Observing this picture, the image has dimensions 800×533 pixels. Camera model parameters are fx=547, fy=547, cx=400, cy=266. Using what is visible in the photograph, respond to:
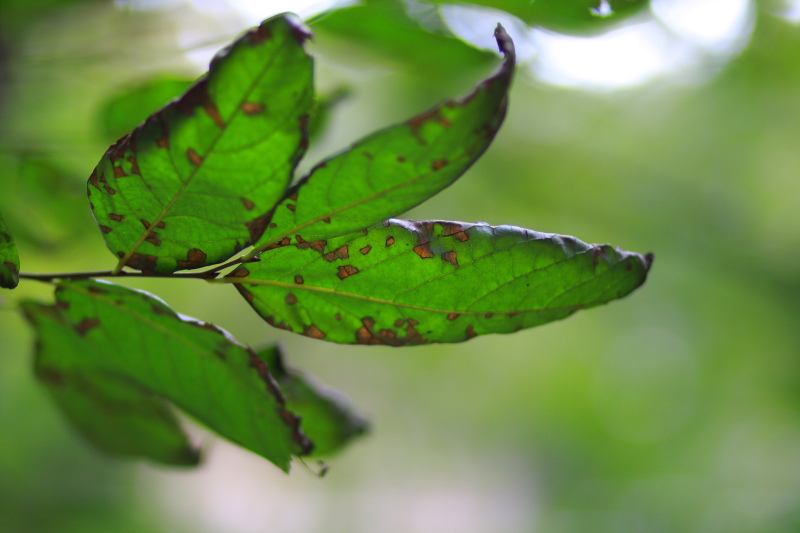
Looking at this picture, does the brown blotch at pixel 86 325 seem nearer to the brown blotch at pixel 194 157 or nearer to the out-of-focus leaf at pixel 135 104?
the brown blotch at pixel 194 157

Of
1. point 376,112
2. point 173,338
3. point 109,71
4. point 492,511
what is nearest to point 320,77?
point 376,112

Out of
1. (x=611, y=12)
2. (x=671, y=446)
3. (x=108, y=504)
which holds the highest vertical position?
(x=611, y=12)

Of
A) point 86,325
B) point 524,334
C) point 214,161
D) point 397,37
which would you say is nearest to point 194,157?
point 214,161

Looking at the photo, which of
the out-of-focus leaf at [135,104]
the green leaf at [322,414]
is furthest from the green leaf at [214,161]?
the out-of-focus leaf at [135,104]

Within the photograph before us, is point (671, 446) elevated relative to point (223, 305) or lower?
elevated

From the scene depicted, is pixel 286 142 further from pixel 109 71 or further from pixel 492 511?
pixel 492 511

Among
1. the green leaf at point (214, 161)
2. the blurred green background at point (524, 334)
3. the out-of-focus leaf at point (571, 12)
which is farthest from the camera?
the blurred green background at point (524, 334)
